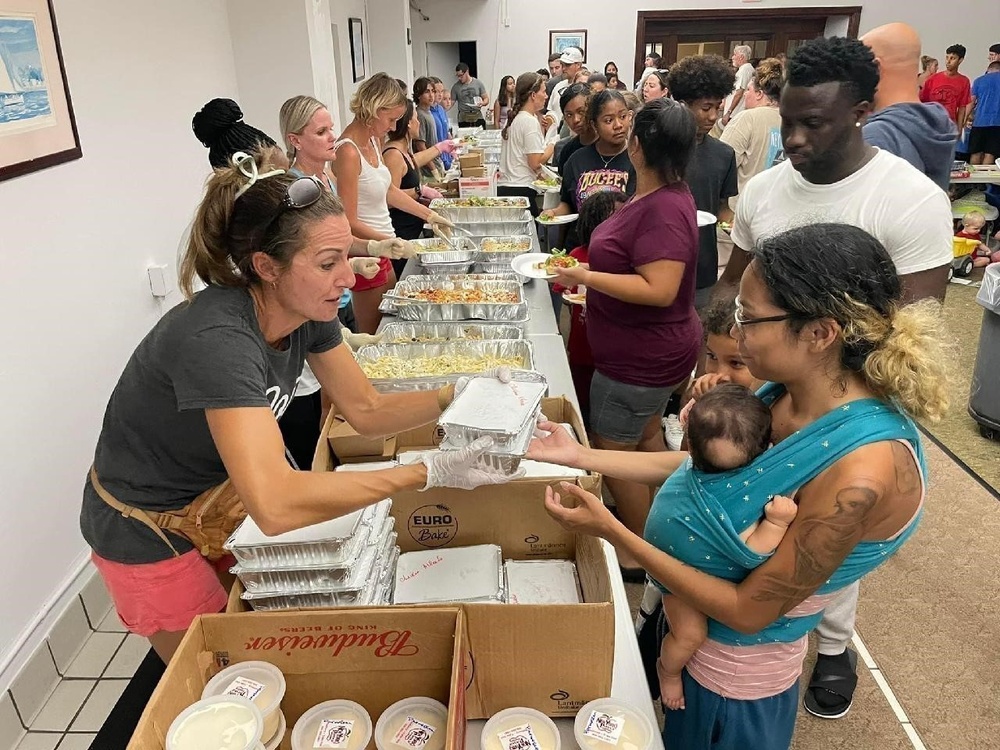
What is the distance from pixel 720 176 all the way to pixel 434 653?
279 centimetres

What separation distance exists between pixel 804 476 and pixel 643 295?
3.56ft

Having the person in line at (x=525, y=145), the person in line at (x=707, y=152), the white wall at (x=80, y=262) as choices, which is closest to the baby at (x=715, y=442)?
the person in line at (x=707, y=152)

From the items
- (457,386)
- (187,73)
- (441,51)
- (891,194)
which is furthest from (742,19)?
(457,386)

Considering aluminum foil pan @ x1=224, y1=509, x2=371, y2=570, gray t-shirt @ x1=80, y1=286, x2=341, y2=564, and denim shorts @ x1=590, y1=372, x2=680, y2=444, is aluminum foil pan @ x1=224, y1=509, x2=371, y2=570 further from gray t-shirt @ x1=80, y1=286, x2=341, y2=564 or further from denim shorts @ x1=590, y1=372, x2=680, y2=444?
denim shorts @ x1=590, y1=372, x2=680, y2=444

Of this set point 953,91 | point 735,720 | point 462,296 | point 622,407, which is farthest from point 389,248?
point 953,91

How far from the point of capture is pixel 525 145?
5180mm

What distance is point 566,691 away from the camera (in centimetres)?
117

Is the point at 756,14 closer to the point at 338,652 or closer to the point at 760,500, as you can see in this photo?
the point at 760,500

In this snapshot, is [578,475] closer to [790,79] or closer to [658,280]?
[658,280]

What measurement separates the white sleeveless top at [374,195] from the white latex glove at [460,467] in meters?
2.30

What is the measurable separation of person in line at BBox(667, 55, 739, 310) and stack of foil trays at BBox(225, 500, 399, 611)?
2214mm

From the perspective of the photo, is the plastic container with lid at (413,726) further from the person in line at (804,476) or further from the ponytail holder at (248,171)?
the ponytail holder at (248,171)

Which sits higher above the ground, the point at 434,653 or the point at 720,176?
the point at 720,176

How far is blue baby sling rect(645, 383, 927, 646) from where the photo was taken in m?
1.06
